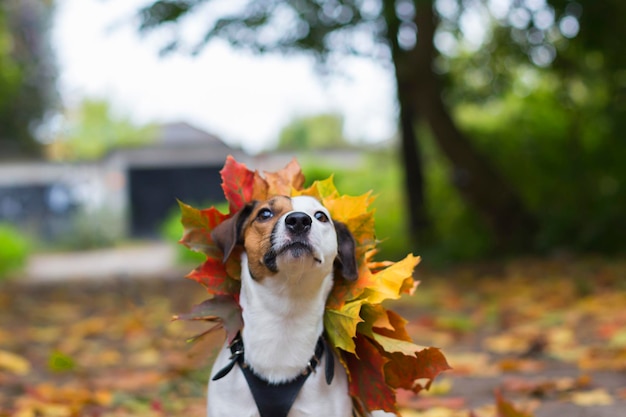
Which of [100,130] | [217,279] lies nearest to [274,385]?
[217,279]

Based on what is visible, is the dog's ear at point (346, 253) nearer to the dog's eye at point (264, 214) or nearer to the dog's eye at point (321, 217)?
the dog's eye at point (321, 217)

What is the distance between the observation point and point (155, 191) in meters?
28.2

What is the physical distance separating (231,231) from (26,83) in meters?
32.4

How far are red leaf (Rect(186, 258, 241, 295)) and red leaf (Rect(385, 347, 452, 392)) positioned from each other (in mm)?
542

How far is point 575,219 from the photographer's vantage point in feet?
33.8

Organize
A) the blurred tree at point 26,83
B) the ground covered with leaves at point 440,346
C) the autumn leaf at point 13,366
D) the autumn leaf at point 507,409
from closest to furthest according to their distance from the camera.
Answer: the autumn leaf at point 507,409, the ground covered with leaves at point 440,346, the autumn leaf at point 13,366, the blurred tree at point 26,83

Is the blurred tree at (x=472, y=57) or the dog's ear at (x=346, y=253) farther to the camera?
the blurred tree at (x=472, y=57)

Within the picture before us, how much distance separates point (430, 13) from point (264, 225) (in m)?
8.02

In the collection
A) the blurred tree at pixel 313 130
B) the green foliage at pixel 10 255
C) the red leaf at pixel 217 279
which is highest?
the red leaf at pixel 217 279

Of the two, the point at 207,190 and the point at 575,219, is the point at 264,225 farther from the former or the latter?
the point at 207,190

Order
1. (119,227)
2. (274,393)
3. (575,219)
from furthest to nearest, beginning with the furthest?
(119,227), (575,219), (274,393)

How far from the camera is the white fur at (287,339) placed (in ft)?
7.06

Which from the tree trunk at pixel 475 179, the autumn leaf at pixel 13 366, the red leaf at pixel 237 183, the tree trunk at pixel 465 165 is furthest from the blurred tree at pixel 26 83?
the red leaf at pixel 237 183

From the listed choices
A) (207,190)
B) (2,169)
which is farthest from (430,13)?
(2,169)
